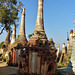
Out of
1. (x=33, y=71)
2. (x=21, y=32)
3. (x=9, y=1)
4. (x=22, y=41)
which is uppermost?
(x=9, y=1)

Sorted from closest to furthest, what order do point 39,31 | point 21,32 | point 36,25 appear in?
point 39,31 → point 36,25 → point 21,32

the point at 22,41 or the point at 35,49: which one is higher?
the point at 22,41

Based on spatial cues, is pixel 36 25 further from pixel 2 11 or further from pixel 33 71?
pixel 33 71

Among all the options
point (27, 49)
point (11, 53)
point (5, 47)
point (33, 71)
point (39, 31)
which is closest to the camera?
point (33, 71)

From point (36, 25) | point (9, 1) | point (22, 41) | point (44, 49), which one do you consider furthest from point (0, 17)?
point (44, 49)

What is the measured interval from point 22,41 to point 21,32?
159cm

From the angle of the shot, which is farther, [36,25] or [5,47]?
[5,47]

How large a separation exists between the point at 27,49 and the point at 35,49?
2.56 ft

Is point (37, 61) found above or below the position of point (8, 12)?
below

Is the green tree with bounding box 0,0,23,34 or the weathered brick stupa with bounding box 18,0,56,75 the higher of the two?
the green tree with bounding box 0,0,23,34

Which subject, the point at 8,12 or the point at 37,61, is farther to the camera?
the point at 8,12

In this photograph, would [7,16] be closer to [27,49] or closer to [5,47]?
[27,49]

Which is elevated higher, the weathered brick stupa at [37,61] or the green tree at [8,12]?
the green tree at [8,12]

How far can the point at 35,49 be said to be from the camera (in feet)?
25.2
